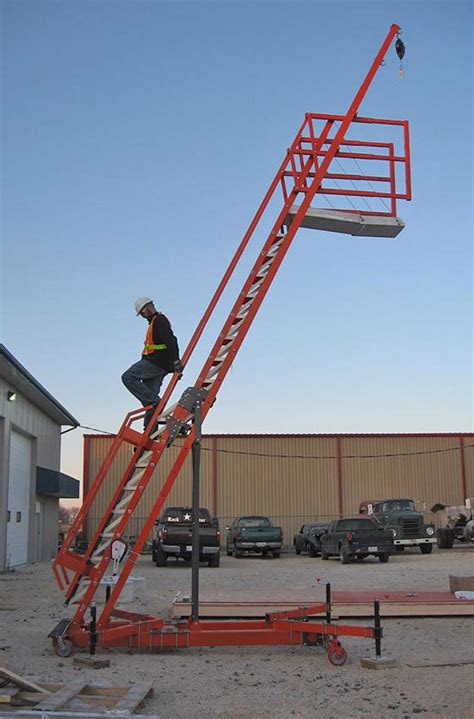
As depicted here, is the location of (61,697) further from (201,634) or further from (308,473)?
(308,473)

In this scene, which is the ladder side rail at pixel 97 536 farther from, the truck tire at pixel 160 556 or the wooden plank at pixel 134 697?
the truck tire at pixel 160 556

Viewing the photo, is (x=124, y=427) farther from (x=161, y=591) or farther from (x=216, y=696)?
(x=161, y=591)

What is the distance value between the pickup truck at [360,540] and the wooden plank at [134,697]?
726 inches

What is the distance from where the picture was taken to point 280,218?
9602 millimetres

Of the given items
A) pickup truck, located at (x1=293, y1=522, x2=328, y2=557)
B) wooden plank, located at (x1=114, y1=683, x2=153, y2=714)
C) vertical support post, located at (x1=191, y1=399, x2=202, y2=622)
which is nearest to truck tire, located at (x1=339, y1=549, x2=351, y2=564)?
pickup truck, located at (x1=293, y1=522, x2=328, y2=557)

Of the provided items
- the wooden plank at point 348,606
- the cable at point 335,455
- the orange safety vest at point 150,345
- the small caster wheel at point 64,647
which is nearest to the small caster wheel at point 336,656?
the wooden plank at point 348,606

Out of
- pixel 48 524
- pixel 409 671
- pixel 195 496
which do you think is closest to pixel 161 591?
pixel 195 496

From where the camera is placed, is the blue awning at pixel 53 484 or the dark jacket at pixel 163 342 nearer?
the dark jacket at pixel 163 342

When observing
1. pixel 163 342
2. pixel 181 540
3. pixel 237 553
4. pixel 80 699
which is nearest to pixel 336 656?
pixel 80 699

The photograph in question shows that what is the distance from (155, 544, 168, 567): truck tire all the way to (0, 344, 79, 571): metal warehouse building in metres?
4.57

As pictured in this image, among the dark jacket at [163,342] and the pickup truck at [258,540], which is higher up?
the dark jacket at [163,342]

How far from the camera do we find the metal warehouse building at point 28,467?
2242 centimetres

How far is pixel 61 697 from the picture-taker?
5922 millimetres

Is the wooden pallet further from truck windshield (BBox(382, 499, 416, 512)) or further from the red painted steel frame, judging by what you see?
truck windshield (BBox(382, 499, 416, 512))
